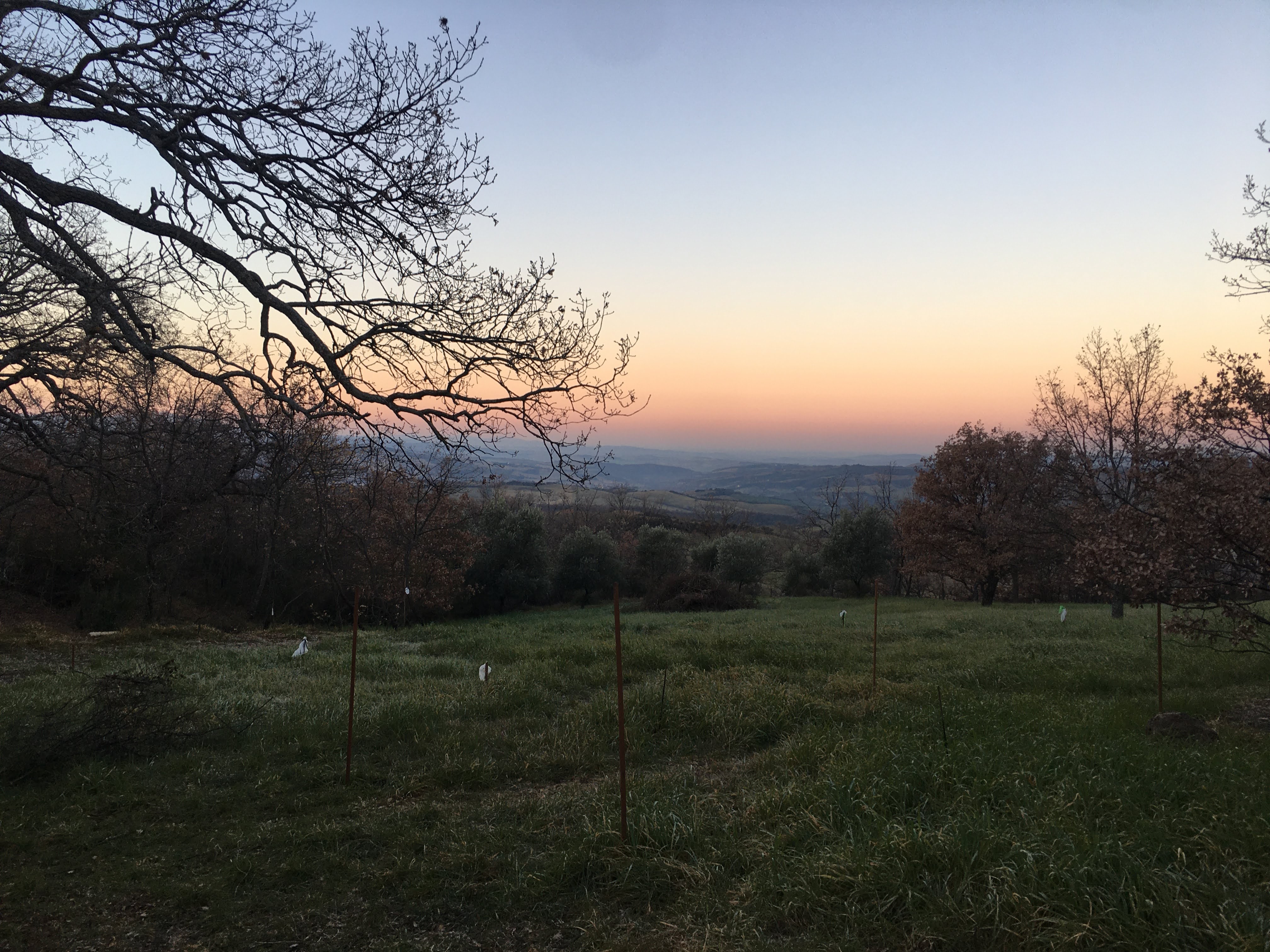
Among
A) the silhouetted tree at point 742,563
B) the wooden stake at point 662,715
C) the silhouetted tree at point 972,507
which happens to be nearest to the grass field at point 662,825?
the wooden stake at point 662,715

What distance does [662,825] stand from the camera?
4.68 meters

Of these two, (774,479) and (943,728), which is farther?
(774,479)

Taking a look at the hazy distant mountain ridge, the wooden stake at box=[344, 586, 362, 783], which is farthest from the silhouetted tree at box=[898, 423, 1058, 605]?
the wooden stake at box=[344, 586, 362, 783]

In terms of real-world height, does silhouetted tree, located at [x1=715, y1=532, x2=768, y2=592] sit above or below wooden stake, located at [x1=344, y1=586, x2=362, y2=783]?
below

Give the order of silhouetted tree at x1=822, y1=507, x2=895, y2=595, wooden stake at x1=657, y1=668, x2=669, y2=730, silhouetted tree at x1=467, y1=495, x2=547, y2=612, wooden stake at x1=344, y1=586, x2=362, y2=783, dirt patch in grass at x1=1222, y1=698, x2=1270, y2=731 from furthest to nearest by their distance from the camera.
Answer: silhouetted tree at x1=822, y1=507, x2=895, y2=595 → silhouetted tree at x1=467, y1=495, x2=547, y2=612 → wooden stake at x1=657, y1=668, x2=669, y2=730 → dirt patch in grass at x1=1222, y1=698, x2=1270, y2=731 → wooden stake at x1=344, y1=586, x2=362, y2=783

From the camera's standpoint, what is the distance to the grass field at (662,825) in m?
3.59

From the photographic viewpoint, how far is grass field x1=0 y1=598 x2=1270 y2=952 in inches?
141

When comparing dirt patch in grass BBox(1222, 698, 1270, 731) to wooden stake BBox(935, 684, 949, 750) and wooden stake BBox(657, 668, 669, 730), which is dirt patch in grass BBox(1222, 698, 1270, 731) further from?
wooden stake BBox(657, 668, 669, 730)

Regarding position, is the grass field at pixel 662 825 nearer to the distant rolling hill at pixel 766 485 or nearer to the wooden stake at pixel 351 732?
the wooden stake at pixel 351 732

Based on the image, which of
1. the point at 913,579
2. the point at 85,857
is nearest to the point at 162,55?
the point at 85,857

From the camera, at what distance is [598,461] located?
236 inches

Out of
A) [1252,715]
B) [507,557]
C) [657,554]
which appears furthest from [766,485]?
[1252,715]

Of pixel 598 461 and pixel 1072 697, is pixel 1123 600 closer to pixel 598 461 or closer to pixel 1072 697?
pixel 1072 697

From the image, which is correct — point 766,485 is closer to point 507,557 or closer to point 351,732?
point 507,557
